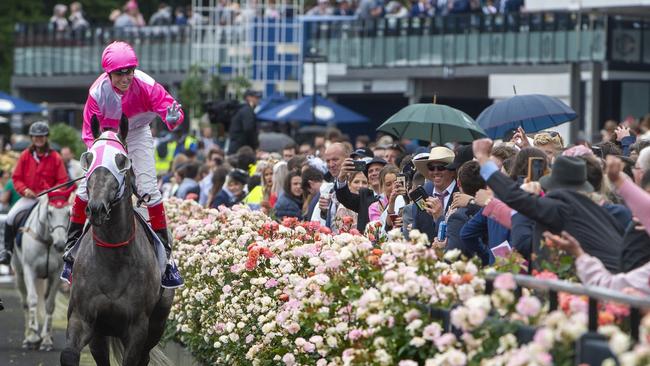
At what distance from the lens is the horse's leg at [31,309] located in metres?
15.5

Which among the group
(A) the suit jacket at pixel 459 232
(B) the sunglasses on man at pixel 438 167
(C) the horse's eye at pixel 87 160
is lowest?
(A) the suit jacket at pixel 459 232

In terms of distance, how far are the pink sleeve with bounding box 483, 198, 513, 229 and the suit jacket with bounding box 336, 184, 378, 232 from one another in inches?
140

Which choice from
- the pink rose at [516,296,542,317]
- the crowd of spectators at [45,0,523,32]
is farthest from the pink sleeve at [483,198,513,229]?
the crowd of spectators at [45,0,523,32]

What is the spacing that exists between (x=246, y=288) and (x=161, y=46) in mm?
35719

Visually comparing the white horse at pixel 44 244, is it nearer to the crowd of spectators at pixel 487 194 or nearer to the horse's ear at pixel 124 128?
the crowd of spectators at pixel 487 194

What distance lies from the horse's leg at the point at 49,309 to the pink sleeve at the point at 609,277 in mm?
10080

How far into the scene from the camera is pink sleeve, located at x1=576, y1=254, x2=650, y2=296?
6047mm

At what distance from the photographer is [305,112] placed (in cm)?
2452

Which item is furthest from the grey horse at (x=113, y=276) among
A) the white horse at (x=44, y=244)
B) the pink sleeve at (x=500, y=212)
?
the white horse at (x=44, y=244)

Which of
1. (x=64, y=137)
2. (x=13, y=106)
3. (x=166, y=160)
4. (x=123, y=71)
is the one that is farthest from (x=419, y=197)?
(x=13, y=106)

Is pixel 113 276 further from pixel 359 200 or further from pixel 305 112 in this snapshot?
pixel 305 112

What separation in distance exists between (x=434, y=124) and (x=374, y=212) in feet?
7.47

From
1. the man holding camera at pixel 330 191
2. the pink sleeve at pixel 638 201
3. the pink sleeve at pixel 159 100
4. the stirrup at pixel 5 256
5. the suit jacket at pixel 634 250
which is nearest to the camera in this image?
the pink sleeve at pixel 638 201

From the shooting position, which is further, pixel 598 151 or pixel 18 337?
pixel 18 337
